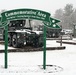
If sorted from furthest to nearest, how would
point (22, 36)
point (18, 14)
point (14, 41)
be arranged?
point (14, 41), point (22, 36), point (18, 14)

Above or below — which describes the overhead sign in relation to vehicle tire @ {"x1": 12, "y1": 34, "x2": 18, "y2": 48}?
above


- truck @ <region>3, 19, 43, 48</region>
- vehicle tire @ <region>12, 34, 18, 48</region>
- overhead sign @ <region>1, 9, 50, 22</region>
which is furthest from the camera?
vehicle tire @ <region>12, 34, 18, 48</region>

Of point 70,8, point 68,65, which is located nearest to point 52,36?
point 68,65

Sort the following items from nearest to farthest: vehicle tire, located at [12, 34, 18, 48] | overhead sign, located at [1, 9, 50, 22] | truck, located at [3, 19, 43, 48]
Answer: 1. overhead sign, located at [1, 9, 50, 22]
2. truck, located at [3, 19, 43, 48]
3. vehicle tire, located at [12, 34, 18, 48]

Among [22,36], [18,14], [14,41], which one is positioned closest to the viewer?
[18,14]

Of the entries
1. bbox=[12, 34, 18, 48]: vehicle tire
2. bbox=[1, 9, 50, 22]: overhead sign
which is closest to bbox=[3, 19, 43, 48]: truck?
bbox=[12, 34, 18, 48]: vehicle tire

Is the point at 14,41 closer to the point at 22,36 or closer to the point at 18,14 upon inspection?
A: the point at 22,36

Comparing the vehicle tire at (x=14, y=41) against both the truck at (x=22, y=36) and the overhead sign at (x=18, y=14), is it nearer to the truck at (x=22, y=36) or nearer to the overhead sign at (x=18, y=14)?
the truck at (x=22, y=36)

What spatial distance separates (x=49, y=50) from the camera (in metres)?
15.1

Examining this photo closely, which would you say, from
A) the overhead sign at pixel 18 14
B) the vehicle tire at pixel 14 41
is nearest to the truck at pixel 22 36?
the vehicle tire at pixel 14 41

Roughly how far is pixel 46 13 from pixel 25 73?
7.05 feet

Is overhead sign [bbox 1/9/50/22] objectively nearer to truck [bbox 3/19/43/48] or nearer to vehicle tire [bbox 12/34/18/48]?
truck [bbox 3/19/43/48]

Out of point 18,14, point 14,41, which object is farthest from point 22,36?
point 18,14

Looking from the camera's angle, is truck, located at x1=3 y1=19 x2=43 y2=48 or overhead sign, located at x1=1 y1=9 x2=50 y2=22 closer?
overhead sign, located at x1=1 y1=9 x2=50 y2=22
